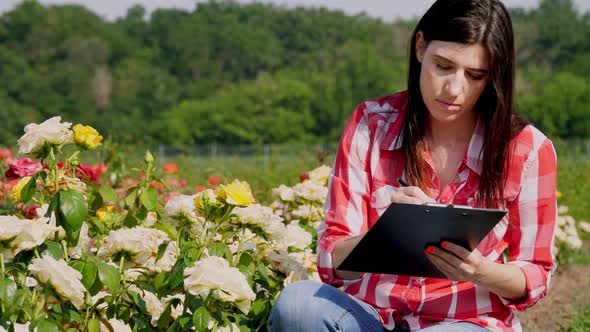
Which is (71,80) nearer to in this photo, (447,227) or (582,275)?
(582,275)

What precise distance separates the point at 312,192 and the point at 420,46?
109 centimetres

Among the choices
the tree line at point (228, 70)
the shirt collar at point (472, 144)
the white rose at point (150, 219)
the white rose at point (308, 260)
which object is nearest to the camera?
the shirt collar at point (472, 144)

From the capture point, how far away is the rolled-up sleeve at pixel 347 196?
2111mm

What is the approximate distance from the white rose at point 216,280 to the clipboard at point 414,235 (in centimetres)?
24

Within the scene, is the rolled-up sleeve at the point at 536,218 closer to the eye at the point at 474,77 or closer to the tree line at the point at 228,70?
the eye at the point at 474,77

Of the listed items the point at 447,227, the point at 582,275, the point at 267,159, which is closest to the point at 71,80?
the point at 267,159

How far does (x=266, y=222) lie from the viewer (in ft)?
7.29

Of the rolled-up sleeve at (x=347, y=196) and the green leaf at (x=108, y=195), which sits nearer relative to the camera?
the rolled-up sleeve at (x=347, y=196)

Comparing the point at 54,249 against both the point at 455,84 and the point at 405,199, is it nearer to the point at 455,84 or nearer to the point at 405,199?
the point at 405,199

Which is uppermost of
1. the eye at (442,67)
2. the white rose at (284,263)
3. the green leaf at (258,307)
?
the eye at (442,67)

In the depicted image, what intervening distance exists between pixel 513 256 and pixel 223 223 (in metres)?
0.69

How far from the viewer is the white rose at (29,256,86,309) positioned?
1742 millimetres

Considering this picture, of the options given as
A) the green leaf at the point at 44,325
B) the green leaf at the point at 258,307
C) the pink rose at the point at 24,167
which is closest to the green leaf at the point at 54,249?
the green leaf at the point at 44,325

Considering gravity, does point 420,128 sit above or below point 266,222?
above
